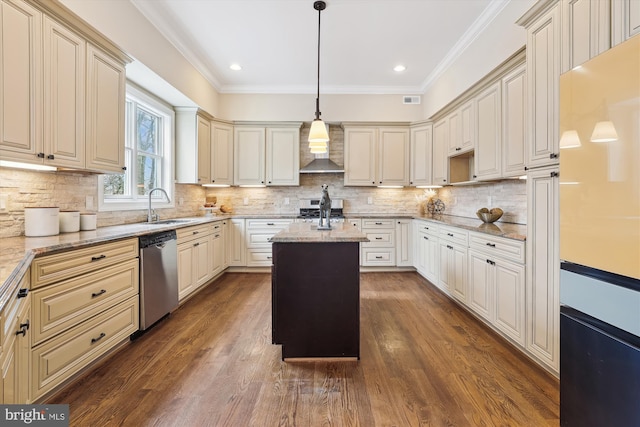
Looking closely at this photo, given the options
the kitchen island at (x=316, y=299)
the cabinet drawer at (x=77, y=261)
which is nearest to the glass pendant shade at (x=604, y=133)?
the kitchen island at (x=316, y=299)

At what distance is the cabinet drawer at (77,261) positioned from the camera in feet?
5.21

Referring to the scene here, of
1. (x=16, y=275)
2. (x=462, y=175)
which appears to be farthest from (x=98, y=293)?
(x=462, y=175)

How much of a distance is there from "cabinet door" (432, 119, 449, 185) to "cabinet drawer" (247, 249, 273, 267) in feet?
9.71

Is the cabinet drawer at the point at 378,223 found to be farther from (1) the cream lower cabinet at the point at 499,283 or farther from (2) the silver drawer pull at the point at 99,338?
(2) the silver drawer pull at the point at 99,338

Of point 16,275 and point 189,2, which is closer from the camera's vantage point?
point 16,275

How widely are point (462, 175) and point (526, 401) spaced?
315cm

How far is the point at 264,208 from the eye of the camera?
5277 millimetres

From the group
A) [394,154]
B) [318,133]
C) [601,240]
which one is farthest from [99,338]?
[394,154]

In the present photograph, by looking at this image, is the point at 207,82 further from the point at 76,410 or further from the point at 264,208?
the point at 76,410

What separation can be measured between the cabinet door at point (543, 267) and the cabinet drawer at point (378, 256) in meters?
2.69

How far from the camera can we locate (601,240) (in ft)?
3.79

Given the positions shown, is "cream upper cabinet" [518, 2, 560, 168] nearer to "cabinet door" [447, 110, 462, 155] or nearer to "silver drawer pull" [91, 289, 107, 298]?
"cabinet door" [447, 110, 462, 155]

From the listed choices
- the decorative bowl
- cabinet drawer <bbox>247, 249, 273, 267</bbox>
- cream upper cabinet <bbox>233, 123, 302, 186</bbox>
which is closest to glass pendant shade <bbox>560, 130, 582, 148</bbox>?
the decorative bowl

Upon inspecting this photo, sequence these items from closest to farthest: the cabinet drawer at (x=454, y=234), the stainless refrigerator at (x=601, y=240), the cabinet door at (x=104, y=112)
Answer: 1. the stainless refrigerator at (x=601, y=240)
2. the cabinet door at (x=104, y=112)
3. the cabinet drawer at (x=454, y=234)
